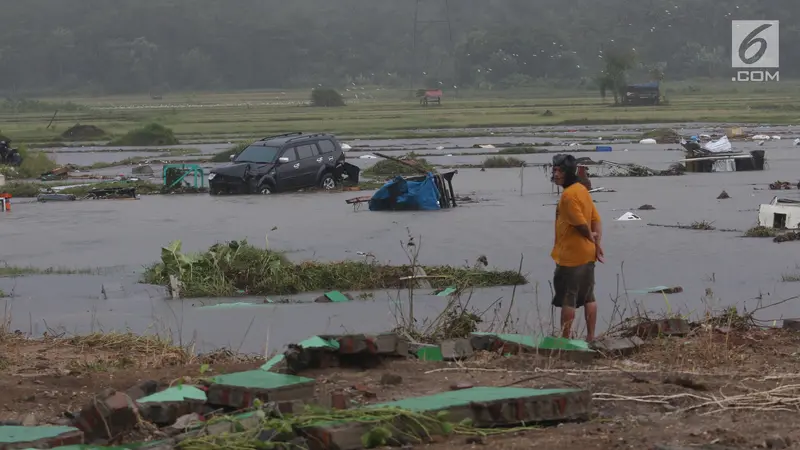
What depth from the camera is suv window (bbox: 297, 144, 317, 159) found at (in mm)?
33875

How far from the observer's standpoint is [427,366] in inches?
392

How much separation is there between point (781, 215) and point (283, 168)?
14851 millimetres

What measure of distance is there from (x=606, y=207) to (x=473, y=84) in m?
124

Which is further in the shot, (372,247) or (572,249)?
(372,247)

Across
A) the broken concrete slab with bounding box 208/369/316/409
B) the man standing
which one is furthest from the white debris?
the broken concrete slab with bounding box 208/369/316/409

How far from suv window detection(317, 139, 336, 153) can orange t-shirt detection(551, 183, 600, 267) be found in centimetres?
2302

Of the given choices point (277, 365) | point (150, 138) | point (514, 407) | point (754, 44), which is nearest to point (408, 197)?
point (277, 365)

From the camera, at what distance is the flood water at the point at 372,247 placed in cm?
1469

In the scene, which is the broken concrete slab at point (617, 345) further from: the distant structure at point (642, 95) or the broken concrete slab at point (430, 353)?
the distant structure at point (642, 95)

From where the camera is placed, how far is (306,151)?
1339 inches

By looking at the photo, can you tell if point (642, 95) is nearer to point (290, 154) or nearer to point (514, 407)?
point (290, 154)

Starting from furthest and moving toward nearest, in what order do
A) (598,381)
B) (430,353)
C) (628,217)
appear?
(628,217) → (430,353) → (598,381)

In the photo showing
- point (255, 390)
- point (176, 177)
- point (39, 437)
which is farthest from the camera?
point (176, 177)

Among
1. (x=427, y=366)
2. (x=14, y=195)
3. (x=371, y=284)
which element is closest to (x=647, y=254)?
(x=371, y=284)
